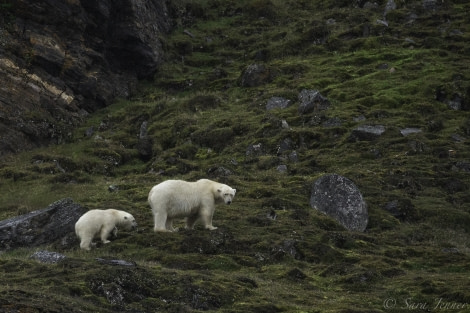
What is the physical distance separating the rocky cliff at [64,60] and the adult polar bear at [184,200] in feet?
79.9

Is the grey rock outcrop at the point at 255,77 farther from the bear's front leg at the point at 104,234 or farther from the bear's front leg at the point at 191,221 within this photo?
the bear's front leg at the point at 104,234

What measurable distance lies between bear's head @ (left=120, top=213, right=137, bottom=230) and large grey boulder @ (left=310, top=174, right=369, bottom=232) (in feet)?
31.3

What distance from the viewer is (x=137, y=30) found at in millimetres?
60656

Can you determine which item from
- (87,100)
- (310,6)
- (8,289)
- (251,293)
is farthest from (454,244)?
(310,6)

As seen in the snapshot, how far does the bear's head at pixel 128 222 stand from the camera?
79.4ft

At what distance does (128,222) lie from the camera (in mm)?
24359

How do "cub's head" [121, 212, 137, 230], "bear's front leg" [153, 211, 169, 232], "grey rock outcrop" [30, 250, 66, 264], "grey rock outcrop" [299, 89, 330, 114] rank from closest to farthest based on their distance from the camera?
"grey rock outcrop" [30, 250, 66, 264] < "bear's front leg" [153, 211, 169, 232] < "cub's head" [121, 212, 137, 230] < "grey rock outcrop" [299, 89, 330, 114]

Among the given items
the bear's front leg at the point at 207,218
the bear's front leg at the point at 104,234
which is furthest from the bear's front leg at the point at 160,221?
the bear's front leg at the point at 104,234

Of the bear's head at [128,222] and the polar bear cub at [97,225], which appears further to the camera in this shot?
the bear's head at [128,222]

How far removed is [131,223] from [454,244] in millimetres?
12956

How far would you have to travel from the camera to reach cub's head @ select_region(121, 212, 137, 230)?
24.2m

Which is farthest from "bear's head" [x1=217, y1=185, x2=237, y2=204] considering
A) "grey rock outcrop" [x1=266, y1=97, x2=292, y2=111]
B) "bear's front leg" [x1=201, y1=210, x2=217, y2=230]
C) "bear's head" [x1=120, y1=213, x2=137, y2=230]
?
"grey rock outcrop" [x1=266, y1=97, x2=292, y2=111]

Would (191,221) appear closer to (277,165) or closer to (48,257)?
(48,257)

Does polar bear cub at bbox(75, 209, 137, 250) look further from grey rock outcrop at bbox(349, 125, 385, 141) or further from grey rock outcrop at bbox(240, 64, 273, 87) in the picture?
grey rock outcrop at bbox(240, 64, 273, 87)
